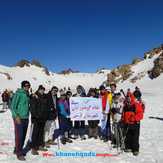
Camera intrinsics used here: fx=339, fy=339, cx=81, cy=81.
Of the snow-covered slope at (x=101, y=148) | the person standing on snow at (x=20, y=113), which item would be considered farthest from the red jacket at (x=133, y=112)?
the person standing on snow at (x=20, y=113)

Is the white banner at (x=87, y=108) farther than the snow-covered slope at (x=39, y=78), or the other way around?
the snow-covered slope at (x=39, y=78)

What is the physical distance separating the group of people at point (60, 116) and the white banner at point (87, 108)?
193 mm

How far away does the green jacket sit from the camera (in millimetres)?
9258

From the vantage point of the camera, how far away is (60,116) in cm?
1198

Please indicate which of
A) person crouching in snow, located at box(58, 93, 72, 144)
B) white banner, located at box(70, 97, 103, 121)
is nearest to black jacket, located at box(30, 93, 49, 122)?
person crouching in snow, located at box(58, 93, 72, 144)

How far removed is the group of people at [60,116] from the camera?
9.42 meters

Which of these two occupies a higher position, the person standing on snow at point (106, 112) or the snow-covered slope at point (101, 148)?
the person standing on snow at point (106, 112)

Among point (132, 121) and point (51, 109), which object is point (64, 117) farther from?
point (132, 121)

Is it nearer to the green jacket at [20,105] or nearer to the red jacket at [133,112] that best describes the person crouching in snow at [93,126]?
the red jacket at [133,112]

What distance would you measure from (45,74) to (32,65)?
651 cm

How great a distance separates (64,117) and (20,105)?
2.98 metres

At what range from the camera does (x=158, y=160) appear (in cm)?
966

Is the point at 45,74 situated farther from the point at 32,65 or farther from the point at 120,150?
the point at 120,150

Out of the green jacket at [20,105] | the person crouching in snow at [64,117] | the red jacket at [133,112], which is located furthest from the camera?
the person crouching in snow at [64,117]
